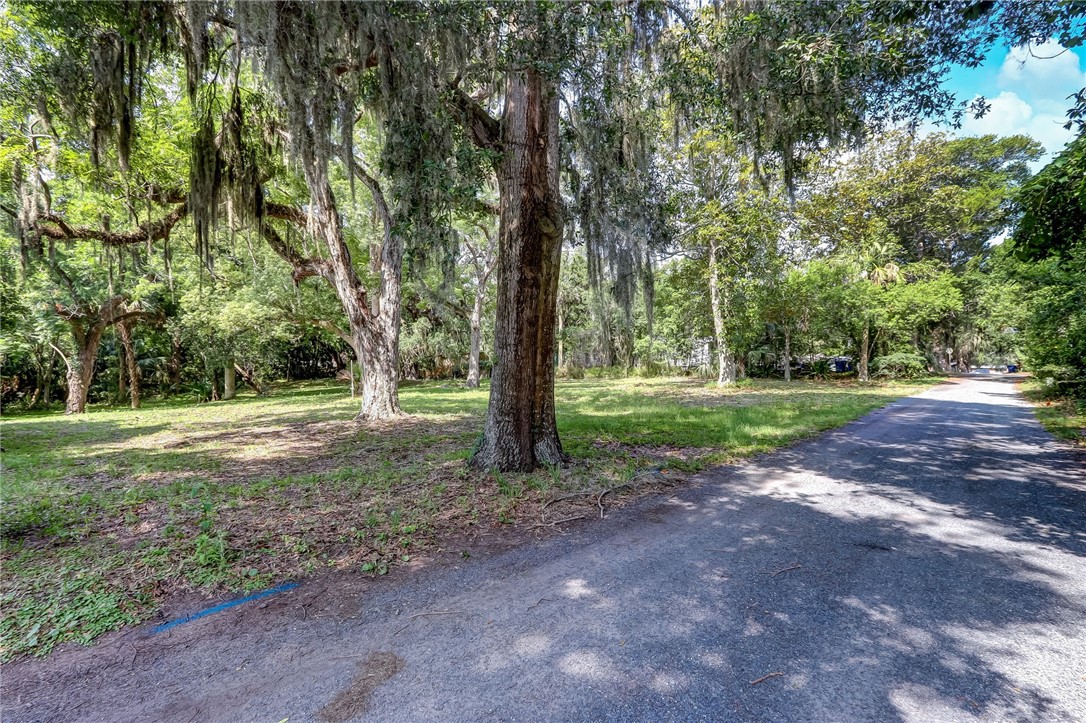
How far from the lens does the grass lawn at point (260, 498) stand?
2.70 metres

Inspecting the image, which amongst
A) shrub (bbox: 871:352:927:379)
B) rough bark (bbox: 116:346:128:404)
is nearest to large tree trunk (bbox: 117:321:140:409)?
rough bark (bbox: 116:346:128:404)

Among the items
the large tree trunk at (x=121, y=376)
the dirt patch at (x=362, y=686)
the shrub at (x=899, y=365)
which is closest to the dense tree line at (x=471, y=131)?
the dirt patch at (x=362, y=686)

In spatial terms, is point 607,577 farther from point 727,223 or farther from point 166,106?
point 727,223

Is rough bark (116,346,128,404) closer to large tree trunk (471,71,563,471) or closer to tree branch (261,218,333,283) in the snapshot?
tree branch (261,218,333,283)

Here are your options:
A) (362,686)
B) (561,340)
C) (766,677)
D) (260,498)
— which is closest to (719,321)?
(561,340)

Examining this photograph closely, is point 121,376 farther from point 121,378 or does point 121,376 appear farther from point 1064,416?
point 1064,416

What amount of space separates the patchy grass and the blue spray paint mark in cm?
1000

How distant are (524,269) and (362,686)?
3867 mm

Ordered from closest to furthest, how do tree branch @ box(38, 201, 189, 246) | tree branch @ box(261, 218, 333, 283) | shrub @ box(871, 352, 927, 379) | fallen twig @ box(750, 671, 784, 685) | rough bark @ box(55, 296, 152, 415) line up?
1. fallen twig @ box(750, 671, 784, 685)
2. tree branch @ box(38, 201, 189, 246)
3. tree branch @ box(261, 218, 333, 283)
4. rough bark @ box(55, 296, 152, 415)
5. shrub @ box(871, 352, 927, 379)

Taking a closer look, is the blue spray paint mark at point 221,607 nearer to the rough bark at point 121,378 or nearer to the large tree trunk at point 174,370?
the rough bark at point 121,378

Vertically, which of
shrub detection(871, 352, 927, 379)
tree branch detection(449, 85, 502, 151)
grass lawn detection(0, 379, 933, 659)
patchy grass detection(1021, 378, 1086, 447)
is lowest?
patchy grass detection(1021, 378, 1086, 447)

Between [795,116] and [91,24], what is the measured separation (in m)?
7.12

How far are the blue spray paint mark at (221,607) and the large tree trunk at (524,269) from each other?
2465 mm

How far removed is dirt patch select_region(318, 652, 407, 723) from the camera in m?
1.70
